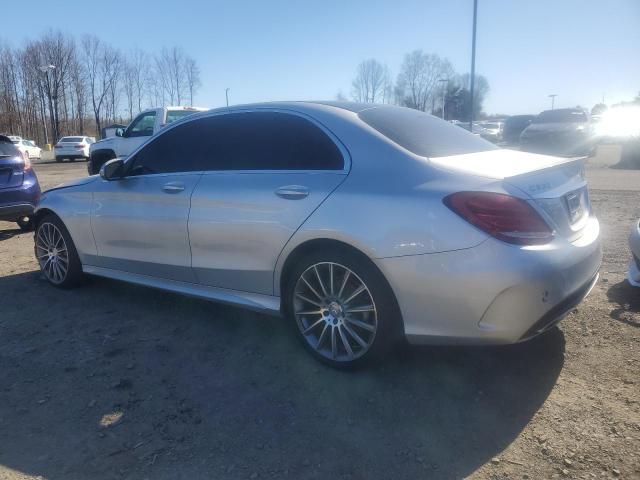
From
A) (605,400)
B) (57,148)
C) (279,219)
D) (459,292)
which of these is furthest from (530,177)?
(57,148)

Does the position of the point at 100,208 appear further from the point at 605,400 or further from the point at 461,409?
the point at 605,400

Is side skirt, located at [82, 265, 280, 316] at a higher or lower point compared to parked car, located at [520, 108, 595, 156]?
lower

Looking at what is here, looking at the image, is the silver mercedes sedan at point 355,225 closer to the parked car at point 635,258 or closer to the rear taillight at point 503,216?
the rear taillight at point 503,216

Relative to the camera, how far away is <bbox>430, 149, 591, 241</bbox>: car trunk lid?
2816 millimetres

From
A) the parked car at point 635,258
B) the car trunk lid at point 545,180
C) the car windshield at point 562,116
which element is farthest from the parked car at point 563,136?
the car trunk lid at point 545,180

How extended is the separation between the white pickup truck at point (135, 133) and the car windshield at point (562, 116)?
13051mm

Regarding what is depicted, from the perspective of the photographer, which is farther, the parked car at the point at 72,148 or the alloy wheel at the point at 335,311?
the parked car at the point at 72,148

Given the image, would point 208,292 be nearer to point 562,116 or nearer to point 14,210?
point 14,210

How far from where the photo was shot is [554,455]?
7.84ft

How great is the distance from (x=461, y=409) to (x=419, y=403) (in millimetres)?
223

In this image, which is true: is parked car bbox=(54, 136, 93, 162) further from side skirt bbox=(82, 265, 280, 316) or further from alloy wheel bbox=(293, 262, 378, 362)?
alloy wheel bbox=(293, 262, 378, 362)

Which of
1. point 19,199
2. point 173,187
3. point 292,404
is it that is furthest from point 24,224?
point 292,404

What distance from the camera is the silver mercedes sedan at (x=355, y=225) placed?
8.85 feet

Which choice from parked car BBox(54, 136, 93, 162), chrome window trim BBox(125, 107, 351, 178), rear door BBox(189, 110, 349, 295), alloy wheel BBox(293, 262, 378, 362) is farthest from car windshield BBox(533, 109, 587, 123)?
parked car BBox(54, 136, 93, 162)
